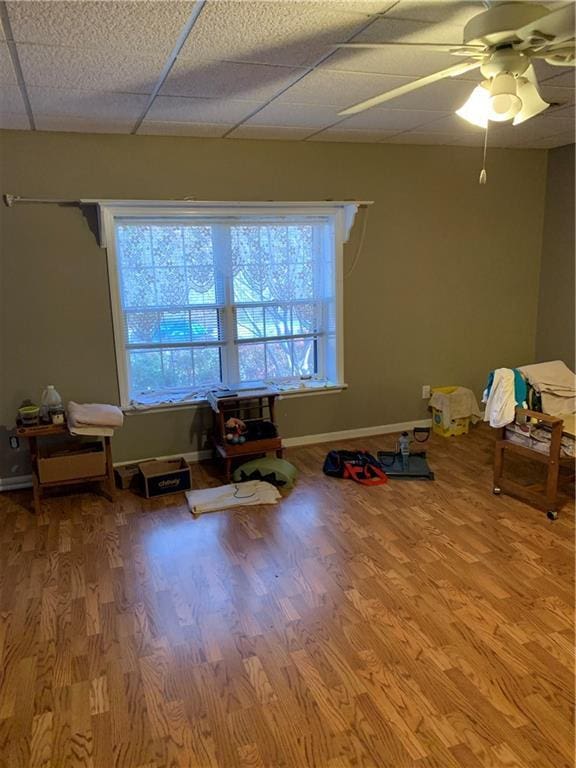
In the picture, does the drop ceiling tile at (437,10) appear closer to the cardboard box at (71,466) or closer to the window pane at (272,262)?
the window pane at (272,262)

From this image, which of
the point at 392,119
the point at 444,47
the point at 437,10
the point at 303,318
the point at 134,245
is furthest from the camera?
the point at 303,318

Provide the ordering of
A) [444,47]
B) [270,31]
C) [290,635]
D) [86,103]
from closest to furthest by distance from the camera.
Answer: [444,47]
[270,31]
[290,635]
[86,103]

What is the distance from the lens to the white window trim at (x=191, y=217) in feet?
12.4

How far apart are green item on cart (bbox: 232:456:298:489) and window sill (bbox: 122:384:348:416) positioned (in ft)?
1.68

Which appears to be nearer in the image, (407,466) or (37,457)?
(37,457)

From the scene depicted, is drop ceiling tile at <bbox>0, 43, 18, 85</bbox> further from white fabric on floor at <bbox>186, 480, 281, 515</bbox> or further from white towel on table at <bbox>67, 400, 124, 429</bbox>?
white fabric on floor at <bbox>186, 480, 281, 515</bbox>

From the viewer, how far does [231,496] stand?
3658 millimetres

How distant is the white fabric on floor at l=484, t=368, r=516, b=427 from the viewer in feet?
11.2

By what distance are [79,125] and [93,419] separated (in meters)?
1.85

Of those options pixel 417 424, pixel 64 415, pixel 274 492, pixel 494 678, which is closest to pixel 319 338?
pixel 417 424

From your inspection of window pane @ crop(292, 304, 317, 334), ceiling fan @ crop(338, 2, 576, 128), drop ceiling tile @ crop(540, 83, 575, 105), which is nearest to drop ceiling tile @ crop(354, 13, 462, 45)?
ceiling fan @ crop(338, 2, 576, 128)

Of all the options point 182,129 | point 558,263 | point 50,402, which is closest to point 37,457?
point 50,402

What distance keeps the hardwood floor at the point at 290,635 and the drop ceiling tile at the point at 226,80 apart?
242 centimetres

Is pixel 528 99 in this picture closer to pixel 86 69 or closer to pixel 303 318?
pixel 86 69
